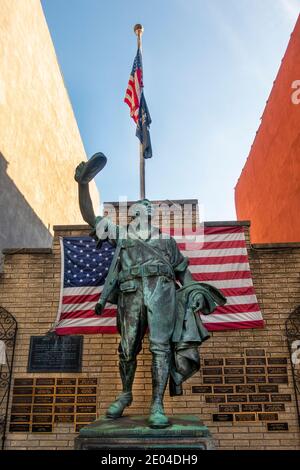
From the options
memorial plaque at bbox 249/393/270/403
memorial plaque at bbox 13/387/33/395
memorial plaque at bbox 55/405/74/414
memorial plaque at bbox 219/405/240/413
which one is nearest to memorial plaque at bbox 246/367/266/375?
memorial plaque at bbox 249/393/270/403

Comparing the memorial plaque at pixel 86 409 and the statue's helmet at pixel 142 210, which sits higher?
the statue's helmet at pixel 142 210

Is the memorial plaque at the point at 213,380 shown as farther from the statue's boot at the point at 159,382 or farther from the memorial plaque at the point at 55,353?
the statue's boot at the point at 159,382

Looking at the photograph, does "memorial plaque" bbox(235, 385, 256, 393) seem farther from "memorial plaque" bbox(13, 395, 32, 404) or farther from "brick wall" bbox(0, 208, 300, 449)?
"memorial plaque" bbox(13, 395, 32, 404)

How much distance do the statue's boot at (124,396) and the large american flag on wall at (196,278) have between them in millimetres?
2889

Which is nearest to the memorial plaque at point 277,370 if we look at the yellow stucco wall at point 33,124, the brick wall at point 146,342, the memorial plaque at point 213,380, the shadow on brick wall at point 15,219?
the brick wall at point 146,342

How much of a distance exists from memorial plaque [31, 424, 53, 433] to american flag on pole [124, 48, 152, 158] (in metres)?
4.87

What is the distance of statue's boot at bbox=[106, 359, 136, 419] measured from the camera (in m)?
3.83

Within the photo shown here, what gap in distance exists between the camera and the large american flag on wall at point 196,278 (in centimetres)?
689

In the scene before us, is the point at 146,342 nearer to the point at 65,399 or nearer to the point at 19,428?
the point at 65,399

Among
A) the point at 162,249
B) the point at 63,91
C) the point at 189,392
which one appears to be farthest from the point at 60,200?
the point at 162,249

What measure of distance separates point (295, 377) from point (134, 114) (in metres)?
5.24

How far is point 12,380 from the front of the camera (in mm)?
6742

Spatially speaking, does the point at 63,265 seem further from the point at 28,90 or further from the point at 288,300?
the point at 28,90

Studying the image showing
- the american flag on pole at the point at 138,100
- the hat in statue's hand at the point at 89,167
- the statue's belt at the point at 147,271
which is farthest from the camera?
the american flag on pole at the point at 138,100
